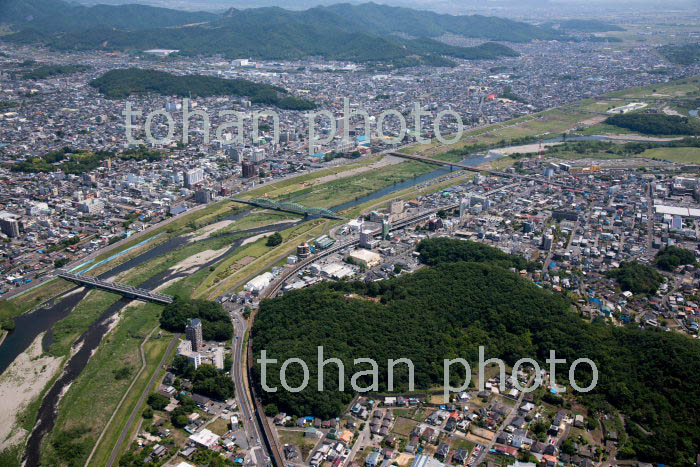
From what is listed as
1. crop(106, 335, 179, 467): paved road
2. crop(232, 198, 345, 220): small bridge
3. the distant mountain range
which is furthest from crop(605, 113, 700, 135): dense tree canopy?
crop(106, 335, 179, 467): paved road

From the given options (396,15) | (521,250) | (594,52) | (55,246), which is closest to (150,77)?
(55,246)

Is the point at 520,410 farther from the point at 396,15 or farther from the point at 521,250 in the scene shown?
the point at 396,15

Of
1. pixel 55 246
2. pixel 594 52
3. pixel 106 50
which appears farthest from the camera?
pixel 594 52

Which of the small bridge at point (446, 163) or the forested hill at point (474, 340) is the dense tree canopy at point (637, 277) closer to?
the forested hill at point (474, 340)

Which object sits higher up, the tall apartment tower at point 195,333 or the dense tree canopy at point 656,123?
the dense tree canopy at point 656,123

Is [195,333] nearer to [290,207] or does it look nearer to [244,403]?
[244,403]

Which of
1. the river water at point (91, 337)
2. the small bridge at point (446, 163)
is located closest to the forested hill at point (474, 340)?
the river water at point (91, 337)

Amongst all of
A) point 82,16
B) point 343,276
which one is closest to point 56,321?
point 343,276
